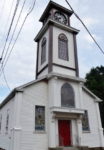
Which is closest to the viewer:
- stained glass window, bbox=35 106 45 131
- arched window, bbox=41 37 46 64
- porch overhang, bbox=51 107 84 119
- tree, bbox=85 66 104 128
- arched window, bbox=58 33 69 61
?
stained glass window, bbox=35 106 45 131

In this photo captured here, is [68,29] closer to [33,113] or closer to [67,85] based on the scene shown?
[67,85]

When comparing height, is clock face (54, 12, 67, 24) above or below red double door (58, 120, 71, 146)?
above

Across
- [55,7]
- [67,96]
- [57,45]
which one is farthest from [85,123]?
[55,7]

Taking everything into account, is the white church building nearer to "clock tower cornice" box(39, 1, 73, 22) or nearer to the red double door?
the red double door

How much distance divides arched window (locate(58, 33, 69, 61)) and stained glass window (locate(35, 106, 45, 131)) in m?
4.96

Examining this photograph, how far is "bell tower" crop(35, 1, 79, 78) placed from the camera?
14.3 meters

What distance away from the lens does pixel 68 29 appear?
634 inches

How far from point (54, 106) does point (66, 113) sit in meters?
1.32

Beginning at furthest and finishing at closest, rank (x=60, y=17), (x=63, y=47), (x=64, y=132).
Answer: (x=60, y=17) < (x=63, y=47) < (x=64, y=132)

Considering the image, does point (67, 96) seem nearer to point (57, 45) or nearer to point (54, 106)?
point (54, 106)

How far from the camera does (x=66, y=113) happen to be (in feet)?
41.5

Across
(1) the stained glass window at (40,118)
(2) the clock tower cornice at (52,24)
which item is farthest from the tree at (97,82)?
(1) the stained glass window at (40,118)

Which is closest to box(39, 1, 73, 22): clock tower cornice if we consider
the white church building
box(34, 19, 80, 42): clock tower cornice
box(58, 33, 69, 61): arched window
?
the white church building

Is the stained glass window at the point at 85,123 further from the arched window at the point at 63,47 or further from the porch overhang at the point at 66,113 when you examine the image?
the arched window at the point at 63,47
